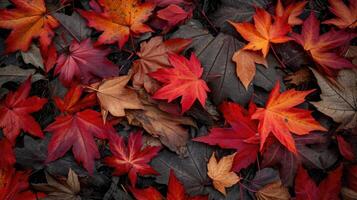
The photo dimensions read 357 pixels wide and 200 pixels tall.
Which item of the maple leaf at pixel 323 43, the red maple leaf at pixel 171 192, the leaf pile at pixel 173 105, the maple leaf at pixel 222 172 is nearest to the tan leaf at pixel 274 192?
the leaf pile at pixel 173 105

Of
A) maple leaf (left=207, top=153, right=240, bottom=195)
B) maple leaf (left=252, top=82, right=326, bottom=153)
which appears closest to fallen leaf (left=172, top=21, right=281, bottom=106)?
maple leaf (left=252, top=82, right=326, bottom=153)

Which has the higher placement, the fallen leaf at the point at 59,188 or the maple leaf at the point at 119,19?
the maple leaf at the point at 119,19

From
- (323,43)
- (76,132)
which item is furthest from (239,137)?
(76,132)

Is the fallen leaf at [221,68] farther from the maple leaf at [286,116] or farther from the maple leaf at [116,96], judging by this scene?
the maple leaf at [116,96]

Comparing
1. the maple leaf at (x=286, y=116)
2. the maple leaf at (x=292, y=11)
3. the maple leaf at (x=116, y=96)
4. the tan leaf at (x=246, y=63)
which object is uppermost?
the maple leaf at (x=292, y=11)

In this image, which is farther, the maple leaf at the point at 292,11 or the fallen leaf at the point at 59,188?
the maple leaf at the point at 292,11

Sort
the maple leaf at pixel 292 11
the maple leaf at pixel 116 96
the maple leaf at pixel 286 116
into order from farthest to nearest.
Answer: the maple leaf at pixel 292 11
the maple leaf at pixel 116 96
the maple leaf at pixel 286 116

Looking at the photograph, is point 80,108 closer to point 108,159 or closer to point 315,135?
point 108,159

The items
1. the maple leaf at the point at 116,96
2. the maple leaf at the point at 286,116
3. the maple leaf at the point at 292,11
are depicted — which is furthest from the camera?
the maple leaf at the point at 292,11
